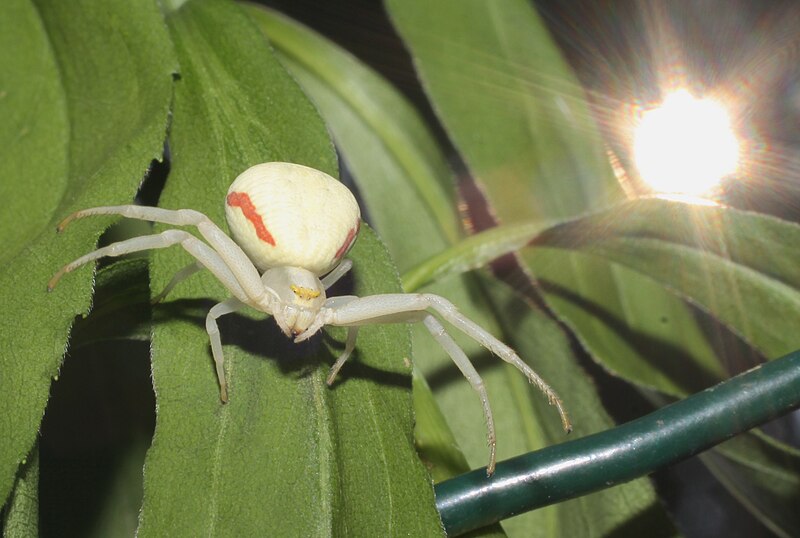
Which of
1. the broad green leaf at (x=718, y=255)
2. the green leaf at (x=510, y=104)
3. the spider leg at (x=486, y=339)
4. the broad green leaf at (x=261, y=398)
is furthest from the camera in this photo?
the green leaf at (x=510, y=104)

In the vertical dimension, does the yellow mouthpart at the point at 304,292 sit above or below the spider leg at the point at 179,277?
above

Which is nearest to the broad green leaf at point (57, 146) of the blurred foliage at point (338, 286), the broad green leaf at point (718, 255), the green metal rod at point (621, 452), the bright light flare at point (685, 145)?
the blurred foliage at point (338, 286)

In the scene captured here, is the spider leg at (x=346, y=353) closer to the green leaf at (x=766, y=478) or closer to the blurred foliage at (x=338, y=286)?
the blurred foliage at (x=338, y=286)

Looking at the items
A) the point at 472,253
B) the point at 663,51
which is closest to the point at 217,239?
→ the point at 472,253

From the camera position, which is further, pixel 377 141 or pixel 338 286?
pixel 377 141

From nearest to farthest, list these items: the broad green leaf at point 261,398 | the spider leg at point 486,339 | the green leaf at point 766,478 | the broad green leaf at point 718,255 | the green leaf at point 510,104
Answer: the broad green leaf at point 261,398 < the spider leg at point 486,339 < the broad green leaf at point 718,255 < the green leaf at point 766,478 < the green leaf at point 510,104

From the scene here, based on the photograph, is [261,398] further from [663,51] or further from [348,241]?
[663,51]

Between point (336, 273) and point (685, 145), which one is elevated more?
point (685, 145)
